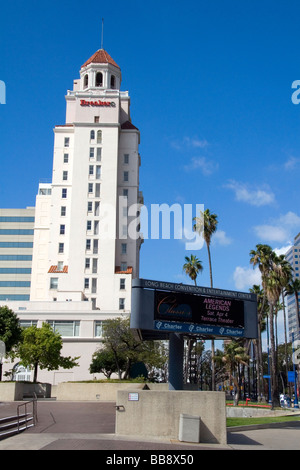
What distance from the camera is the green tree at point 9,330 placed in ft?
157

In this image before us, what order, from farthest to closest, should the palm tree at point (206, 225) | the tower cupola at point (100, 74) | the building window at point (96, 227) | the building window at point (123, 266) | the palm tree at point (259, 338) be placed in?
1. the tower cupola at point (100, 74)
2. the building window at point (123, 266)
3. the building window at point (96, 227)
4. the palm tree at point (259, 338)
5. the palm tree at point (206, 225)

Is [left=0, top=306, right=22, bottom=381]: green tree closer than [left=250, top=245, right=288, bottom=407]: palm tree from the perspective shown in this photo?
Yes

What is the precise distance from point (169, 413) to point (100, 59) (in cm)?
8127

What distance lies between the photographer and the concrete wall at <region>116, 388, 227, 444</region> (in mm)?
18688

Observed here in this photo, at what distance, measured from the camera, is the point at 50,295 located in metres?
76.4

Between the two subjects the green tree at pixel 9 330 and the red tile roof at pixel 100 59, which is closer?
the green tree at pixel 9 330

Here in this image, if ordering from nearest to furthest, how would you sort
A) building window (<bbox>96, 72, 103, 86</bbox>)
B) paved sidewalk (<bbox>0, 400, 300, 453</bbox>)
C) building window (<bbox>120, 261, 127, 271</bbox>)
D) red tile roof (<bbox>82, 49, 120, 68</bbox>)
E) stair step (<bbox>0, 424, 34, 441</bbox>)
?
paved sidewalk (<bbox>0, 400, 300, 453</bbox>) < stair step (<bbox>0, 424, 34, 441</bbox>) < building window (<bbox>120, 261, 127, 271</bbox>) < building window (<bbox>96, 72, 103, 86</bbox>) < red tile roof (<bbox>82, 49, 120, 68</bbox>)

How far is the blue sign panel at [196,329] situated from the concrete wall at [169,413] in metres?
3.20

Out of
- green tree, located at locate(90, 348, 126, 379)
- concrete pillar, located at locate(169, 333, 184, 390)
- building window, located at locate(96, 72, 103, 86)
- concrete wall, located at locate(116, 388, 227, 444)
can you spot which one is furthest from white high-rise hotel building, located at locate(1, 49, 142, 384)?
concrete wall, located at locate(116, 388, 227, 444)

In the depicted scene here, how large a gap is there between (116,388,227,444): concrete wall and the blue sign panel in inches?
126

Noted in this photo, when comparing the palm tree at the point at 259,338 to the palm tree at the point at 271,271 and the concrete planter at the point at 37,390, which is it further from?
the concrete planter at the point at 37,390

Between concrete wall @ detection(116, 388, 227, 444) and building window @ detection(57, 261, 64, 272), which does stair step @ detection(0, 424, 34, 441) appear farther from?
building window @ detection(57, 261, 64, 272)

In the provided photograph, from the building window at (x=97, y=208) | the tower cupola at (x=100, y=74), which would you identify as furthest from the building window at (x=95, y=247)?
the tower cupola at (x=100, y=74)
